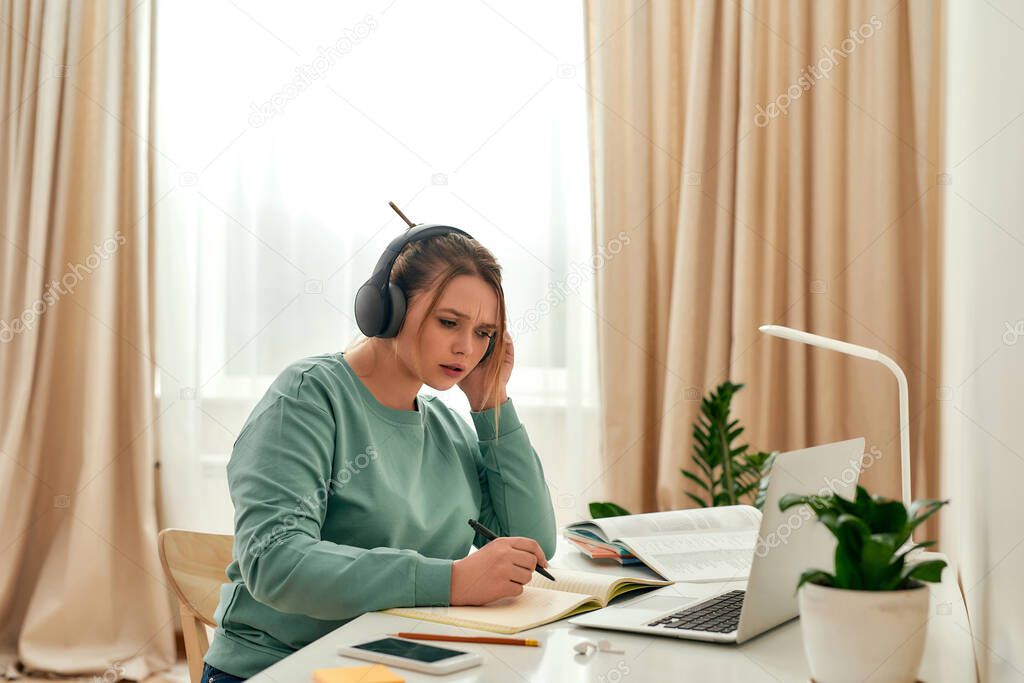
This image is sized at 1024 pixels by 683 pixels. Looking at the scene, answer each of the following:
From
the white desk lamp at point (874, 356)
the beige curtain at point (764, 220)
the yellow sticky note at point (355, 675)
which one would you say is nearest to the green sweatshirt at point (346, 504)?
the yellow sticky note at point (355, 675)

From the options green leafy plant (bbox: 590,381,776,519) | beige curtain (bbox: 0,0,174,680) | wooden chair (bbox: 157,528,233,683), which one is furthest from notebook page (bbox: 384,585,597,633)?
beige curtain (bbox: 0,0,174,680)

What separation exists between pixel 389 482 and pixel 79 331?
177 cm

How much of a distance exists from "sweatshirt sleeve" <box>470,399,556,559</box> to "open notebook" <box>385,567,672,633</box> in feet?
0.61

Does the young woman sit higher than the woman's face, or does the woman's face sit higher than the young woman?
the woman's face

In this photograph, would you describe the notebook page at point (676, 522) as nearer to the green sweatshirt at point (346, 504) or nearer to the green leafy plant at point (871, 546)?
the green sweatshirt at point (346, 504)

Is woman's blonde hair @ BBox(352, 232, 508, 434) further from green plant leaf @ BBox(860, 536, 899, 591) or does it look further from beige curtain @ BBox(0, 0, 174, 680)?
beige curtain @ BBox(0, 0, 174, 680)

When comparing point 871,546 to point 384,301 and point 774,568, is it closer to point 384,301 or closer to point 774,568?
point 774,568

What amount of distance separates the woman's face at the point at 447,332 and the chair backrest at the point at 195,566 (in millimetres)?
560

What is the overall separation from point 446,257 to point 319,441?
32 centimetres

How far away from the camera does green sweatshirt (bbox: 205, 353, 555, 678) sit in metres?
1.05

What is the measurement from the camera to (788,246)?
221cm

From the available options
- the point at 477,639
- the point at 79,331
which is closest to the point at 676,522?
the point at 477,639

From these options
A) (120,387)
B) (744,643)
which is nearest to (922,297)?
Answer: (744,643)

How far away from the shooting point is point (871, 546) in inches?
26.3
